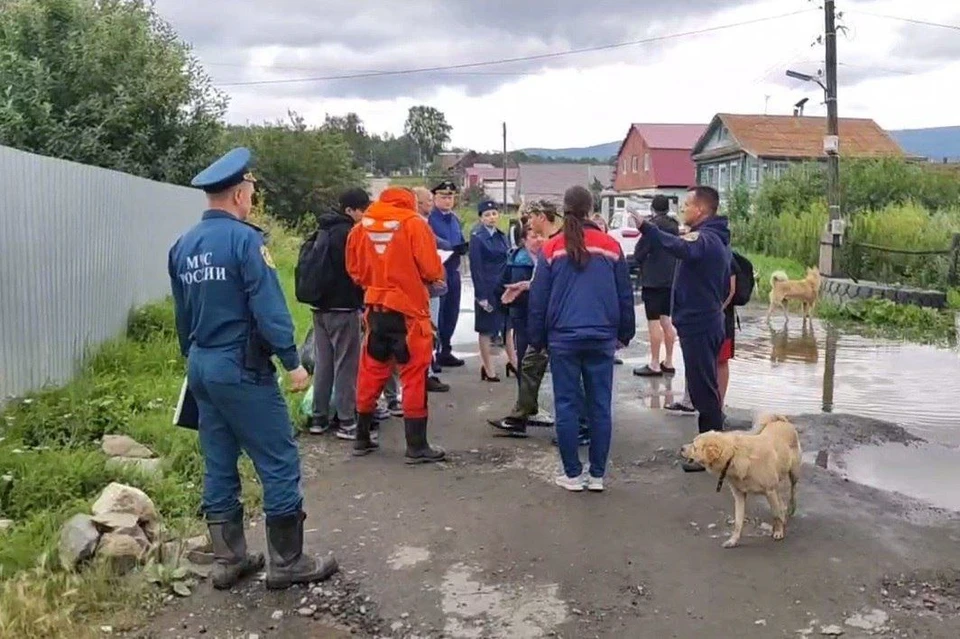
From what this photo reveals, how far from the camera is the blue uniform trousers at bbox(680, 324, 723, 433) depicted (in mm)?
6656

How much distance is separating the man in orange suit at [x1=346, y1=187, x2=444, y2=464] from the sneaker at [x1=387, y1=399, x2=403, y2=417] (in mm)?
1415

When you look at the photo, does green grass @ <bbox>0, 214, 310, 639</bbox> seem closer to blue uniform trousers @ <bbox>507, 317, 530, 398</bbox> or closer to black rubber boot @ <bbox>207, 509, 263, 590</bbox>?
black rubber boot @ <bbox>207, 509, 263, 590</bbox>

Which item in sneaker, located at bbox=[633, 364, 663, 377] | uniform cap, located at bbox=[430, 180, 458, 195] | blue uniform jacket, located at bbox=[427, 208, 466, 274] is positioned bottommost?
sneaker, located at bbox=[633, 364, 663, 377]

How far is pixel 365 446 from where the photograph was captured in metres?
7.19

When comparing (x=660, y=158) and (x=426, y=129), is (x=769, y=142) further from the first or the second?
(x=426, y=129)

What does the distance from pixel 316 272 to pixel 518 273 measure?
1.85 meters

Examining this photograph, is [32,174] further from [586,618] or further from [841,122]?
[841,122]

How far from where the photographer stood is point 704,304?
6.64 m

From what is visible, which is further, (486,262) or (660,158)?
(660,158)

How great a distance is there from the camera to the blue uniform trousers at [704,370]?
21.8ft

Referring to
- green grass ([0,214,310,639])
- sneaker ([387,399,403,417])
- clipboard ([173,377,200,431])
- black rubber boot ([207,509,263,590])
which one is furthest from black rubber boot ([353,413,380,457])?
black rubber boot ([207,509,263,590])

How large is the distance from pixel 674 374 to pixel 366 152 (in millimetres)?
76038

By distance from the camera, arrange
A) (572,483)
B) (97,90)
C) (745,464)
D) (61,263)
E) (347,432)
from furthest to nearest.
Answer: (97,90) → (61,263) → (347,432) → (572,483) → (745,464)

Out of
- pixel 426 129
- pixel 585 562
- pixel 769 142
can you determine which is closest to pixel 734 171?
pixel 769 142
